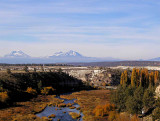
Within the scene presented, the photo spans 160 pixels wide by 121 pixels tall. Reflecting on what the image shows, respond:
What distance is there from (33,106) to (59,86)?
53790 millimetres

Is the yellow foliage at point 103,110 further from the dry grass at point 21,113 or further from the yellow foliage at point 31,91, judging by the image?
the yellow foliage at point 31,91

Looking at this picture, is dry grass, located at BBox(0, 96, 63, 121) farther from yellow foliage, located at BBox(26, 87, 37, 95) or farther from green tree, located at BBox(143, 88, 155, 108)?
green tree, located at BBox(143, 88, 155, 108)

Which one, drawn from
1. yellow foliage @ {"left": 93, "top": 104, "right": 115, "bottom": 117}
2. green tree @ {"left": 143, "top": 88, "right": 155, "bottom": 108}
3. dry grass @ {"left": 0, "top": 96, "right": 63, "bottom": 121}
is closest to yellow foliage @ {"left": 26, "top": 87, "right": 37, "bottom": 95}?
dry grass @ {"left": 0, "top": 96, "right": 63, "bottom": 121}

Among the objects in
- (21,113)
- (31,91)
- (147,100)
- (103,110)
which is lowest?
(21,113)

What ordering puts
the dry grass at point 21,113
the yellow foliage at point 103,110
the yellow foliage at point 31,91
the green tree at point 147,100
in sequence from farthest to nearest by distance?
1. the yellow foliage at point 31,91
2. the yellow foliage at point 103,110
3. the dry grass at point 21,113
4. the green tree at point 147,100

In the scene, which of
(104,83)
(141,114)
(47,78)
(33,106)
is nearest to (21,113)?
(33,106)

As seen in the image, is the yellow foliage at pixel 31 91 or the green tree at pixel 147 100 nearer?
the green tree at pixel 147 100

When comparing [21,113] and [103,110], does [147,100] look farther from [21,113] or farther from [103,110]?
[21,113]

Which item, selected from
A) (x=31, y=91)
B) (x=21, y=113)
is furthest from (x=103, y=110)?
(x=31, y=91)

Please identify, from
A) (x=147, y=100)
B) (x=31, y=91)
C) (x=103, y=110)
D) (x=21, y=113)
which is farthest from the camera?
(x=31, y=91)

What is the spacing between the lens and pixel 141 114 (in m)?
53.8

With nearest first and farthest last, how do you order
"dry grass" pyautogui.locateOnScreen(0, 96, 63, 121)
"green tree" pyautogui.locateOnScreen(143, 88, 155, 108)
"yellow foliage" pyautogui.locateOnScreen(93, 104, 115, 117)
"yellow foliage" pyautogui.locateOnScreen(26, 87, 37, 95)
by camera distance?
"green tree" pyautogui.locateOnScreen(143, 88, 155, 108) < "dry grass" pyautogui.locateOnScreen(0, 96, 63, 121) < "yellow foliage" pyautogui.locateOnScreen(93, 104, 115, 117) < "yellow foliage" pyautogui.locateOnScreen(26, 87, 37, 95)

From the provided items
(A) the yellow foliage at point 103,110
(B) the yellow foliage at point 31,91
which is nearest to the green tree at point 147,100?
(A) the yellow foliage at point 103,110

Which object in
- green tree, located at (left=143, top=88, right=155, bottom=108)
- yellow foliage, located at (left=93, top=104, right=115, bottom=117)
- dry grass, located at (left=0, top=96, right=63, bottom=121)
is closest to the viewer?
green tree, located at (left=143, top=88, right=155, bottom=108)
